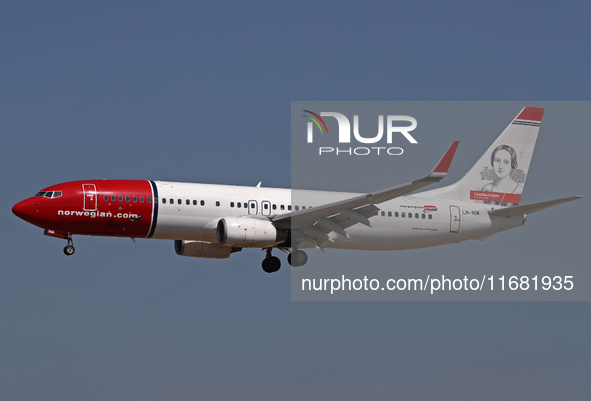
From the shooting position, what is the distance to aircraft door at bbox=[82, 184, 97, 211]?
136 feet

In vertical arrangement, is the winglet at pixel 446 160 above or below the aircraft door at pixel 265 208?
above

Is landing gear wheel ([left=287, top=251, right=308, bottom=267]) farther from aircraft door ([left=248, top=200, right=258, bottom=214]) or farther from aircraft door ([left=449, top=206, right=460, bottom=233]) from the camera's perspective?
aircraft door ([left=449, top=206, right=460, bottom=233])

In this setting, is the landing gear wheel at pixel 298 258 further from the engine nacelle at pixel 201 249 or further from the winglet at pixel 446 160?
the winglet at pixel 446 160

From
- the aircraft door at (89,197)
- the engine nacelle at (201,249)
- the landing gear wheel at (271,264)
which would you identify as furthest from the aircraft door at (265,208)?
the aircraft door at (89,197)

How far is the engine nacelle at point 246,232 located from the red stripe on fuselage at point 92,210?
11.6ft

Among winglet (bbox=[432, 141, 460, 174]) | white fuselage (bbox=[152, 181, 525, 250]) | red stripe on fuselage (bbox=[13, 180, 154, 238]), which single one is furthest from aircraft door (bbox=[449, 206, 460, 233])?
red stripe on fuselage (bbox=[13, 180, 154, 238])

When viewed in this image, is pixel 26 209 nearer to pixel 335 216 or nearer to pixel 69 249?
pixel 69 249

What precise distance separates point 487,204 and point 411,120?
634cm

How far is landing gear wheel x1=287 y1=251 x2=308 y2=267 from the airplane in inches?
2.0

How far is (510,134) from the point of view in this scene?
172 feet

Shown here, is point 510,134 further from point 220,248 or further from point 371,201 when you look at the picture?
point 220,248

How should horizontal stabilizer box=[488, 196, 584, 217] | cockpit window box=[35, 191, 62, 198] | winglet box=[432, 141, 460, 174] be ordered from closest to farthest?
winglet box=[432, 141, 460, 174] → cockpit window box=[35, 191, 62, 198] → horizontal stabilizer box=[488, 196, 584, 217]

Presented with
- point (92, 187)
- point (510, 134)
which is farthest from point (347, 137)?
point (92, 187)

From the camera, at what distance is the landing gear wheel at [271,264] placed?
152 feet
